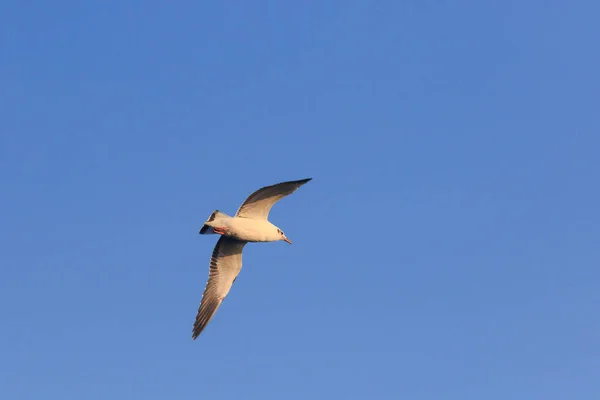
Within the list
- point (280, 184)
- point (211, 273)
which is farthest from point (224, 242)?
point (280, 184)

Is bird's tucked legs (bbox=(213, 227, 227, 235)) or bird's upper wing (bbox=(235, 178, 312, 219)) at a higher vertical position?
bird's upper wing (bbox=(235, 178, 312, 219))

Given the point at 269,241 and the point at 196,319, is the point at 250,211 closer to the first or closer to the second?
the point at 269,241

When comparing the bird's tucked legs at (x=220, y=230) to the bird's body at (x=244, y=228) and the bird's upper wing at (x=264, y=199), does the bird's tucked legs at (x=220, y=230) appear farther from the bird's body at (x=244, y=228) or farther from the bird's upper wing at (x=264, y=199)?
the bird's upper wing at (x=264, y=199)

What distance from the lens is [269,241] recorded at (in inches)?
1697

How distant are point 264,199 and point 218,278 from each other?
6702mm

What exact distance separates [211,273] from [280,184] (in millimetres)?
8446

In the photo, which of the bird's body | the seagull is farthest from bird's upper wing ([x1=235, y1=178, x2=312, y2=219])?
the bird's body

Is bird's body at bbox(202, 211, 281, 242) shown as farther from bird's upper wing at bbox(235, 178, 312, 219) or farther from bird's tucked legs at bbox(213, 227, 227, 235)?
bird's upper wing at bbox(235, 178, 312, 219)

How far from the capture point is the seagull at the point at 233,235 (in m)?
39.7

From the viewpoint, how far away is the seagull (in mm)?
39656

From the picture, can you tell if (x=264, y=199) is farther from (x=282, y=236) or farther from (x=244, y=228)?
(x=282, y=236)

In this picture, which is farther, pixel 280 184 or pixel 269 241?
pixel 269 241

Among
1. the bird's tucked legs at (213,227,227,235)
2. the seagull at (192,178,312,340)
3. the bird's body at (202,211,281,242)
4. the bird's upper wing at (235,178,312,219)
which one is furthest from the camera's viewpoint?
the bird's tucked legs at (213,227,227,235)

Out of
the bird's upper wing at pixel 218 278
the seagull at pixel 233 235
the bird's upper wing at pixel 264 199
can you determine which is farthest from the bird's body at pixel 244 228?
the bird's upper wing at pixel 218 278
